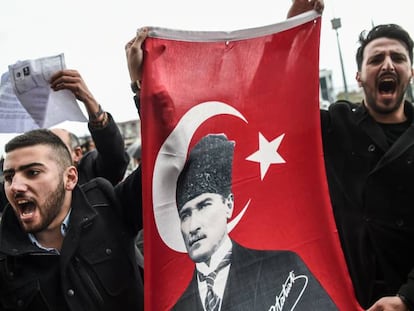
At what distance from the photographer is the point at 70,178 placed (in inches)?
Result: 84.6

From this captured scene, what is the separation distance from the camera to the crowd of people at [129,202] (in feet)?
6.34

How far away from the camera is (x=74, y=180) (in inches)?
85.0

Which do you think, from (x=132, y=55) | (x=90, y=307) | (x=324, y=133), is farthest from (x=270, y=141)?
(x=90, y=307)

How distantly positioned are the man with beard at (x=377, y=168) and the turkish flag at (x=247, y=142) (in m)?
0.27

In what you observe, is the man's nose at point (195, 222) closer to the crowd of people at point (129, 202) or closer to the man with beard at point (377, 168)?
the crowd of people at point (129, 202)

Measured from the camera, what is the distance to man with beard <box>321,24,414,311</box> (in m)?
2.29

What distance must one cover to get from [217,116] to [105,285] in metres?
0.79

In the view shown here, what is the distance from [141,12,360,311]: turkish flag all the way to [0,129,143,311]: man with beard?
29 centimetres

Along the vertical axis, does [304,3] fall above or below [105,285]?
above

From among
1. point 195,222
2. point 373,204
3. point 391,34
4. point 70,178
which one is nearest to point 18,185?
point 70,178

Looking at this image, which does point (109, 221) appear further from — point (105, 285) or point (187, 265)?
point (187, 265)

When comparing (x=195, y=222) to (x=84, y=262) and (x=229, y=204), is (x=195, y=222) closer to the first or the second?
(x=229, y=204)
